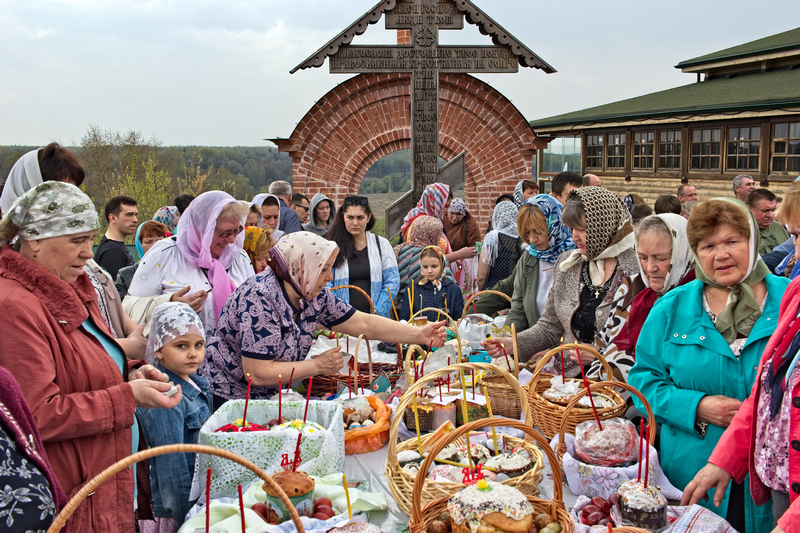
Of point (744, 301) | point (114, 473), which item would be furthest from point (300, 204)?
point (114, 473)

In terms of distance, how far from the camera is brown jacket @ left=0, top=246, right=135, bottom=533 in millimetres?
1788

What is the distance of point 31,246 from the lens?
1933 millimetres

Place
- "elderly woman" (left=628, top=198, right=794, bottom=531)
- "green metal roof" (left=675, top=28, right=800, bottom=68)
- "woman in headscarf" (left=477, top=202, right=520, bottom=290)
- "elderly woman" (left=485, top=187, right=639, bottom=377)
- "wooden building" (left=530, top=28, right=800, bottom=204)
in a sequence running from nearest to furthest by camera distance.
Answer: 1. "elderly woman" (left=628, top=198, right=794, bottom=531)
2. "elderly woman" (left=485, top=187, right=639, bottom=377)
3. "woman in headscarf" (left=477, top=202, right=520, bottom=290)
4. "wooden building" (left=530, top=28, right=800, bottom=204)
5. "green metal roof" (left=675, top=28, right=800, bottom=68)

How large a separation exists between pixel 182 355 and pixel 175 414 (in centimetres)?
26

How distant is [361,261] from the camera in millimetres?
5094

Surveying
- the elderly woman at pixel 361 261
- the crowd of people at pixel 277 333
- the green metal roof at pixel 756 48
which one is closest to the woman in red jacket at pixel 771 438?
the crowd of people at pixel 277 333

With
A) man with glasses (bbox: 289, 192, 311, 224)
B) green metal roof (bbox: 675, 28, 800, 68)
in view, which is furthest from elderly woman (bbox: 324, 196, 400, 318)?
green metal roof (bbox: 675, 28, 800, 68)

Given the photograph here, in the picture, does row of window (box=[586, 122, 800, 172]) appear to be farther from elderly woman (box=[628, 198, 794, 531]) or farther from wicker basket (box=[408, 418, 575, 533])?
wicker basket (box=[408, 418, 575, 533])

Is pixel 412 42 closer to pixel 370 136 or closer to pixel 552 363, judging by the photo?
pixel 370 136

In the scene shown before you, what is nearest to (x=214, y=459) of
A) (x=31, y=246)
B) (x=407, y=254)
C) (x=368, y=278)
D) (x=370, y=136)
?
(x=31, y=246)

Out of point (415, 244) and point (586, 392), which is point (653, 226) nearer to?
point (586, 392)

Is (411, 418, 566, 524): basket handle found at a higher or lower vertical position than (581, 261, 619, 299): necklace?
lower

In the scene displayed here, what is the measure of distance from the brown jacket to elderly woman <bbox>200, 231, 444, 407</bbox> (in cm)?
81

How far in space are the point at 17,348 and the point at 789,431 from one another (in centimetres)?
222
